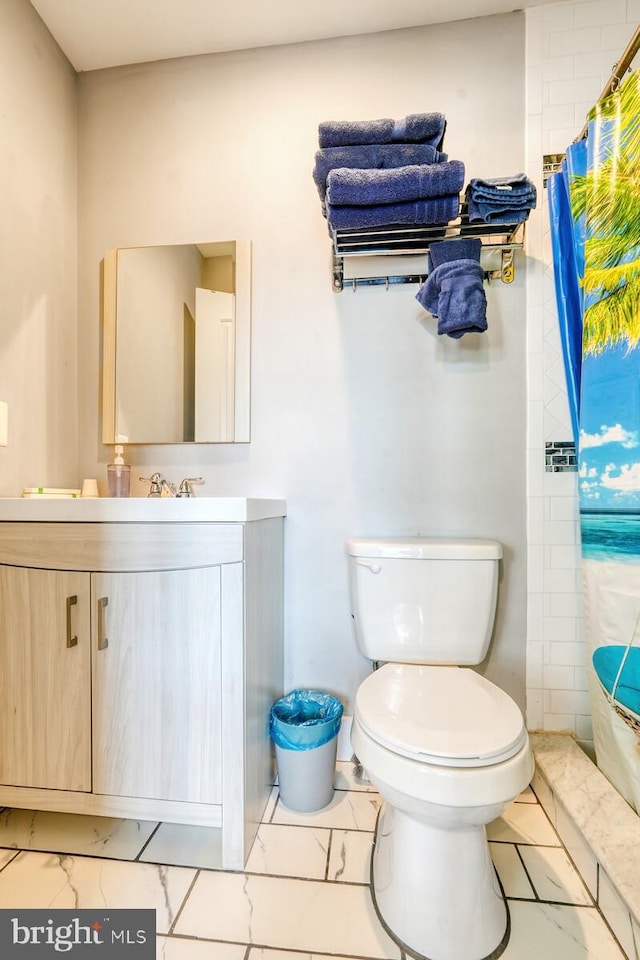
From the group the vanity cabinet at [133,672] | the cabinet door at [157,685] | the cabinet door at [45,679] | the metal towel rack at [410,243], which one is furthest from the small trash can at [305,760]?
the metal towel rack at [410,243]

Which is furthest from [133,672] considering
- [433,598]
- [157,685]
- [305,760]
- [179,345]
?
[179,345]

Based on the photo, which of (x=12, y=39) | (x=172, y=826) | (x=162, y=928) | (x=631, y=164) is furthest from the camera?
(x=12, y=39)

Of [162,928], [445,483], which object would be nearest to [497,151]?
[445,483]

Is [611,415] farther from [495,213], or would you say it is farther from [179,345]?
[179,345]

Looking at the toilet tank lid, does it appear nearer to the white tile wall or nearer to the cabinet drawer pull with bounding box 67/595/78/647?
the white tile wall

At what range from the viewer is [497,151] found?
59.1 inches

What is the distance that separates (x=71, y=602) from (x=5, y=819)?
27.2 inches

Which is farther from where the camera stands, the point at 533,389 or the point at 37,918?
the point at 533,389

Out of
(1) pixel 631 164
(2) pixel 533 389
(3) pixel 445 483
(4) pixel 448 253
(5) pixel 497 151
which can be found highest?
(5) pixel 497 151

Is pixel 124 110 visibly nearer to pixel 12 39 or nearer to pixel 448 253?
pixel 12 39

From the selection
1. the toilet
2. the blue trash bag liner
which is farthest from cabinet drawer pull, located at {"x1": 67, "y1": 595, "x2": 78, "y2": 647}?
the toilet

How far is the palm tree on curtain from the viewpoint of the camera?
1.11 metres

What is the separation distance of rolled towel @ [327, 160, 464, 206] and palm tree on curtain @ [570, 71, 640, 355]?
1.17ft

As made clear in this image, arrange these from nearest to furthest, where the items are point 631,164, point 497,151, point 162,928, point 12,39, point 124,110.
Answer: point 162,928
point 631,164
point 12,39
point 497,151
point 124,110
